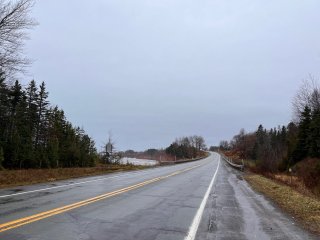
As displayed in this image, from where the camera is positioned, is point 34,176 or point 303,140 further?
point 303,140

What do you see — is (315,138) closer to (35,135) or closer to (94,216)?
(35,135)

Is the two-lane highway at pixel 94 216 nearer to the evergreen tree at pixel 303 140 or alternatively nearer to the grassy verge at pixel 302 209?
the grassy verge at pixel 302 209

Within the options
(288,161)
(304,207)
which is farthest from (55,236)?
(288,161)

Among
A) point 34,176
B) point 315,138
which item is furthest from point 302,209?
point 315,138

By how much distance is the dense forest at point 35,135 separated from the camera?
5631 centimetres

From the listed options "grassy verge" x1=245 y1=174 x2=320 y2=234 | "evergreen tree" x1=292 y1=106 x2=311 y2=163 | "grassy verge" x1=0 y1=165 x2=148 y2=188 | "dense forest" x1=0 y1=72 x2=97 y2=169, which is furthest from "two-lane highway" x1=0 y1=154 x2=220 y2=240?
"evergreen tree" x1=292 y1=106 x2=311 y2=163

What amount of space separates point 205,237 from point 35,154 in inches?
2057

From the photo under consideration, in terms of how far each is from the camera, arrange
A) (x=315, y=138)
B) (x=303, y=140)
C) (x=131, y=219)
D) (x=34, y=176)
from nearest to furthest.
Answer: (x=131, y=219)
(x=34, y=176)
(x=315, y=138)
(x=303, y=140)

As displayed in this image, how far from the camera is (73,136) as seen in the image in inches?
3068

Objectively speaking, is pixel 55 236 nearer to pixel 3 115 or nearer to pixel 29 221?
pixel 29 221

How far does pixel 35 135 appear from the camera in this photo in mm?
70875

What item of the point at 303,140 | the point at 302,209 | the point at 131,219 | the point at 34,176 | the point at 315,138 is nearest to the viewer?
the point at 131,219

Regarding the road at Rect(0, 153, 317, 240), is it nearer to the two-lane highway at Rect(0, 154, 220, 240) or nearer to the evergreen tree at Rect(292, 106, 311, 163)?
the two-lane highway at Rect(0, 154, 220, 240)

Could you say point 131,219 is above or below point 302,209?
above
